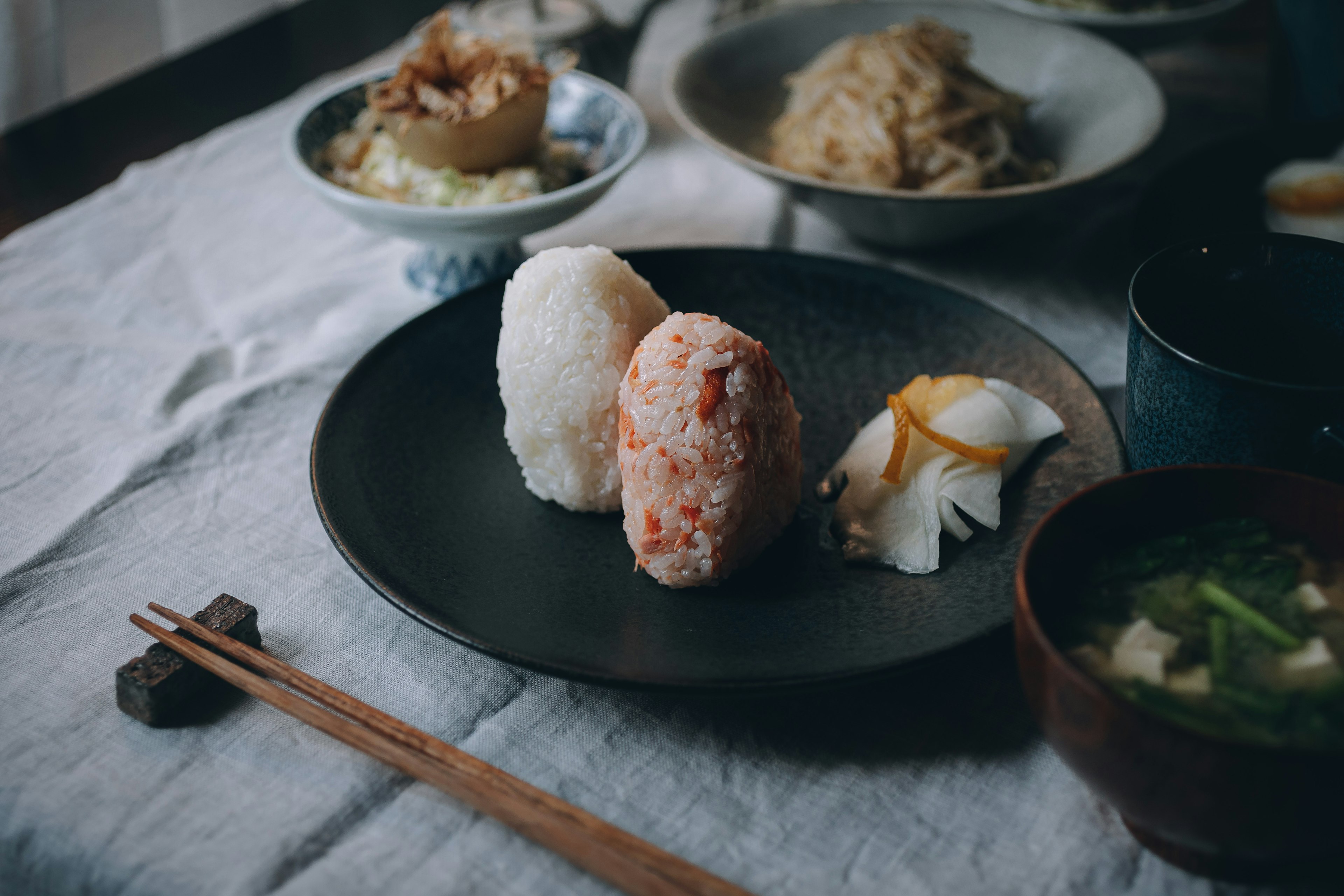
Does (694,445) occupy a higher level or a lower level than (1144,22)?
lower

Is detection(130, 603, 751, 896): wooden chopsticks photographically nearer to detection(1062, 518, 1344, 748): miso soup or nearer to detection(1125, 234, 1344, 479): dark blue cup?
detection(1062, 518, 1344, 748): miso soup

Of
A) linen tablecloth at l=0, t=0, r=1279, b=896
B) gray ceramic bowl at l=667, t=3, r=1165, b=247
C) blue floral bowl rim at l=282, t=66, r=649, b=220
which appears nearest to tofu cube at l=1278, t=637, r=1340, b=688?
linen tablecloth at l=0, t=0, r=1279, b=896

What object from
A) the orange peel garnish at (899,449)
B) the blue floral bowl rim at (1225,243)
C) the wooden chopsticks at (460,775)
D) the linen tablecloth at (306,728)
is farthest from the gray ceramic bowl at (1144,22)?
the wooden chopsticks at (460,775)

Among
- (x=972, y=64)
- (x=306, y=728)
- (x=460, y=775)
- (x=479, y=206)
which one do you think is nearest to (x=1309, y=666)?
(x=460, y=775)

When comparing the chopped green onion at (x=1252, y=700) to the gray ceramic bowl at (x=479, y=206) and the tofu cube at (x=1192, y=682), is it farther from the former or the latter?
the gray ceramic bowl at (x=479, y=206)

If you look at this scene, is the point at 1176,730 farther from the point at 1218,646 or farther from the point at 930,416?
the point at 930,416

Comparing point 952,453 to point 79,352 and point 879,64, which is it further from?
point 79,352

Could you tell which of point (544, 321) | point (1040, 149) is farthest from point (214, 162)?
point (1040, 149)
